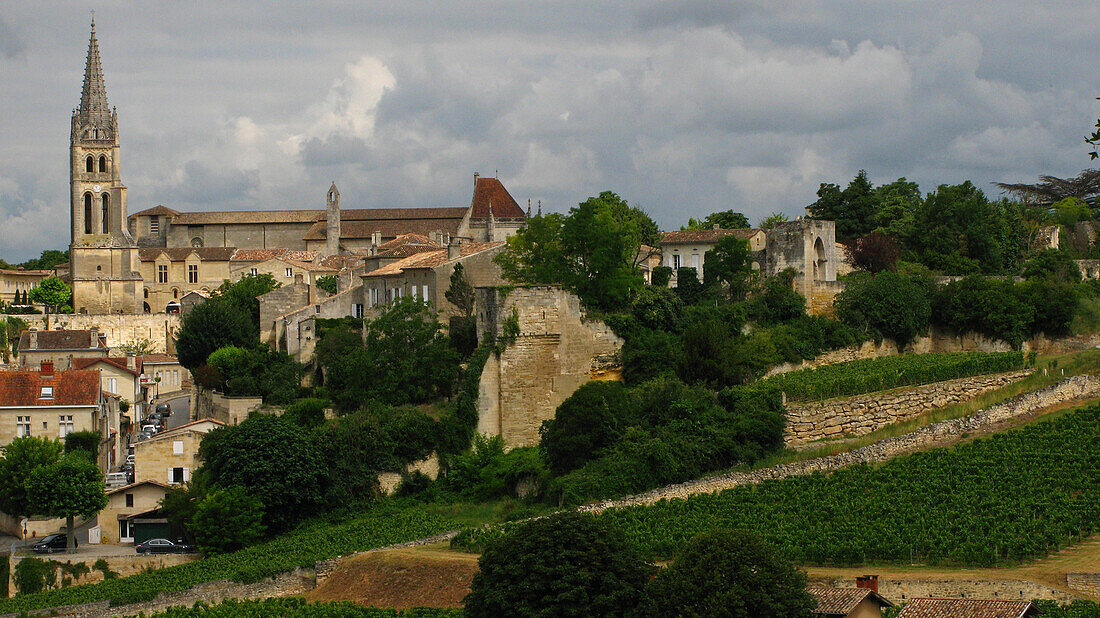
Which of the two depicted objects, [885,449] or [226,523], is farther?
[226,523]

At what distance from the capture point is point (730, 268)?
4484cm

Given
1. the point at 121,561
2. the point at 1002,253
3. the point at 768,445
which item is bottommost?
the point at 121,561

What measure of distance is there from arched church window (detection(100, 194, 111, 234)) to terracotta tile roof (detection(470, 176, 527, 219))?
1180 inches

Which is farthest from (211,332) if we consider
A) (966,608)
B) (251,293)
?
(966,608)

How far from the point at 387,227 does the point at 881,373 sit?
4695cm

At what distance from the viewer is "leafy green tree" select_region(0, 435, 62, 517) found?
42281 mm

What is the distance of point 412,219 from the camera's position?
266ft

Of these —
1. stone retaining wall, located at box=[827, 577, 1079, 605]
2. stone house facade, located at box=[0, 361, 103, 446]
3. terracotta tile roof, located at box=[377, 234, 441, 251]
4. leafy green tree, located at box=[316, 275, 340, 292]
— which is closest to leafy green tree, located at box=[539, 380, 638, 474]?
stone retaining wall, located at box=[827, 577, 1079, 605]

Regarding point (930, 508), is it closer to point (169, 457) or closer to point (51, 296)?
point (169, 457)

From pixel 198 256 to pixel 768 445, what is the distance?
55522 mm

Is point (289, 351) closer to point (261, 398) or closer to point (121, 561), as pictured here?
point (261, 398)

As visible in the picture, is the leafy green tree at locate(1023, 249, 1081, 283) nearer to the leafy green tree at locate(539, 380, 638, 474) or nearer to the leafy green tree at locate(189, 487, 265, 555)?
the leafy green tree at locate(539, 380, 638, 474)

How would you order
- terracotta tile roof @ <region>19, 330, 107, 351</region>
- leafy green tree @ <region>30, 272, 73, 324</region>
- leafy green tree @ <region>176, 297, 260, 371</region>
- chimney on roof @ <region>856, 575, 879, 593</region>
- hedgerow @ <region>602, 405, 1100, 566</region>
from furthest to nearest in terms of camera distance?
leafy green tree @ <region>30, 272, 73, 324</region>
terracotta tile roof @ <region>19, 330, 107, 351</region>
leafy green tree @ <region>176, 297, 260, 371</region>
hedgerow @ <region>602, 405, 1100, 566</region>
chimney on roof @ <region>856, 575, 879, 593</region>

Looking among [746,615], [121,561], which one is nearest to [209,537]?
[121,561]
